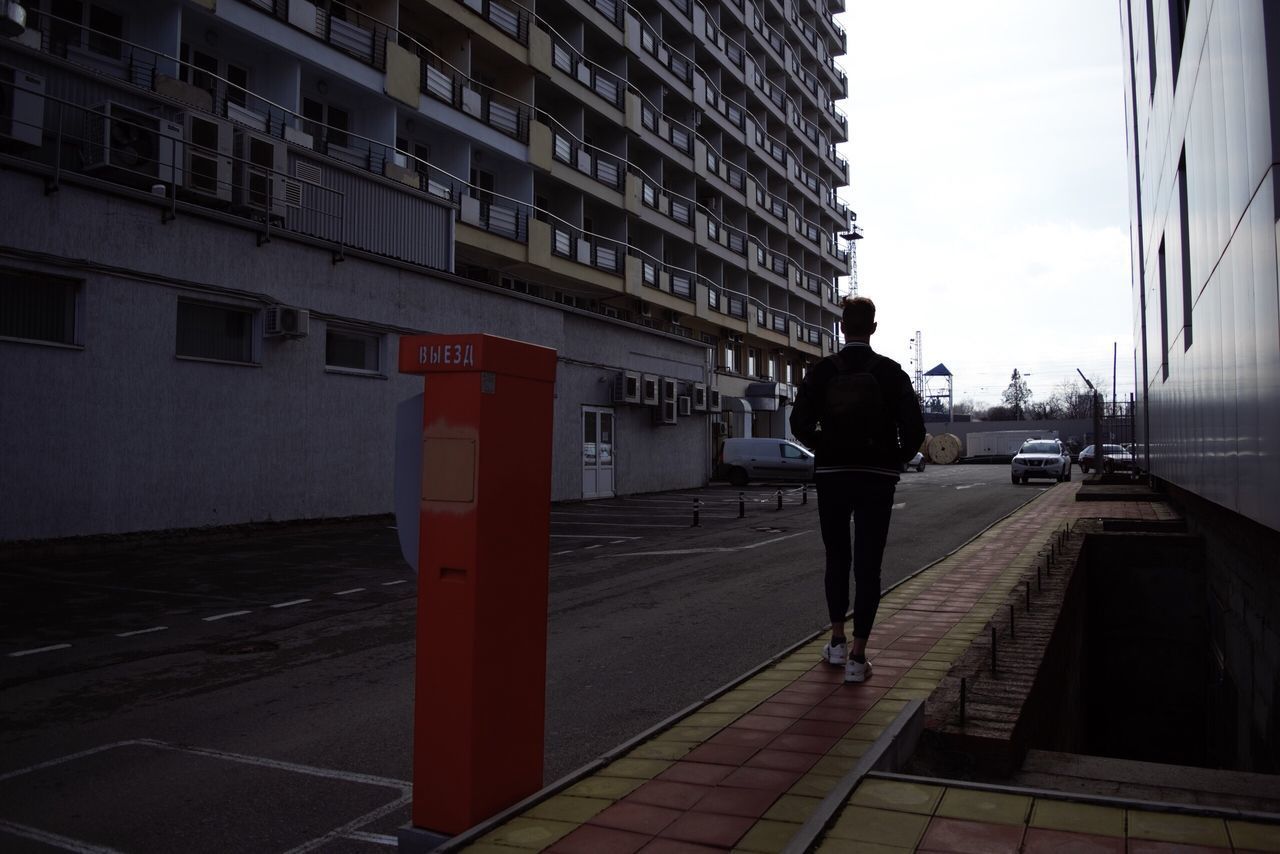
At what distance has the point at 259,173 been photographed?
15.8m

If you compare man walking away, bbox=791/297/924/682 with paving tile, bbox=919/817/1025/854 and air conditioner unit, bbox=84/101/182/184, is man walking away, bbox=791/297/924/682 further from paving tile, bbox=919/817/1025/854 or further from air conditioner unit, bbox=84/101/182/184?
air conditioner unit, bbox=84/101/182/184

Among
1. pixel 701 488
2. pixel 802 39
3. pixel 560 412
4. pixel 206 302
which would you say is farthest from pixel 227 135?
pixel 802 39

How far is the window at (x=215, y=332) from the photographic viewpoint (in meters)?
14.5

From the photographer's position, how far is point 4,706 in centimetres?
538

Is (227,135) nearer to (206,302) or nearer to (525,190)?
(206,302)

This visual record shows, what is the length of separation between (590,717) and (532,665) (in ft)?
6.52

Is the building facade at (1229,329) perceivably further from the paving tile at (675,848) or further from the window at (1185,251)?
the paving tile at (675,848)

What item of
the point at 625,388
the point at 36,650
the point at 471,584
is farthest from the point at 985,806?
the point at 625,388

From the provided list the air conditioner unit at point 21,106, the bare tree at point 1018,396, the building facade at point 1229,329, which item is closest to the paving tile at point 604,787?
the building facade at point 1229,329

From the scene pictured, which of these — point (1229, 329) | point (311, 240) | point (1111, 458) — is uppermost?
point (311, 240)

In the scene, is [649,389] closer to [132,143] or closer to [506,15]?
[506,15]

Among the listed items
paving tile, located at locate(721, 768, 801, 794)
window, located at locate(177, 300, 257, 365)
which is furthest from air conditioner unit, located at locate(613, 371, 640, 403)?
paving tile, located at locate(721, 768, 801, 794)

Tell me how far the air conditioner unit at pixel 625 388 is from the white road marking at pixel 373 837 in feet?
77.9

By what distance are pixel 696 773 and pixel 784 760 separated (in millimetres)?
396
